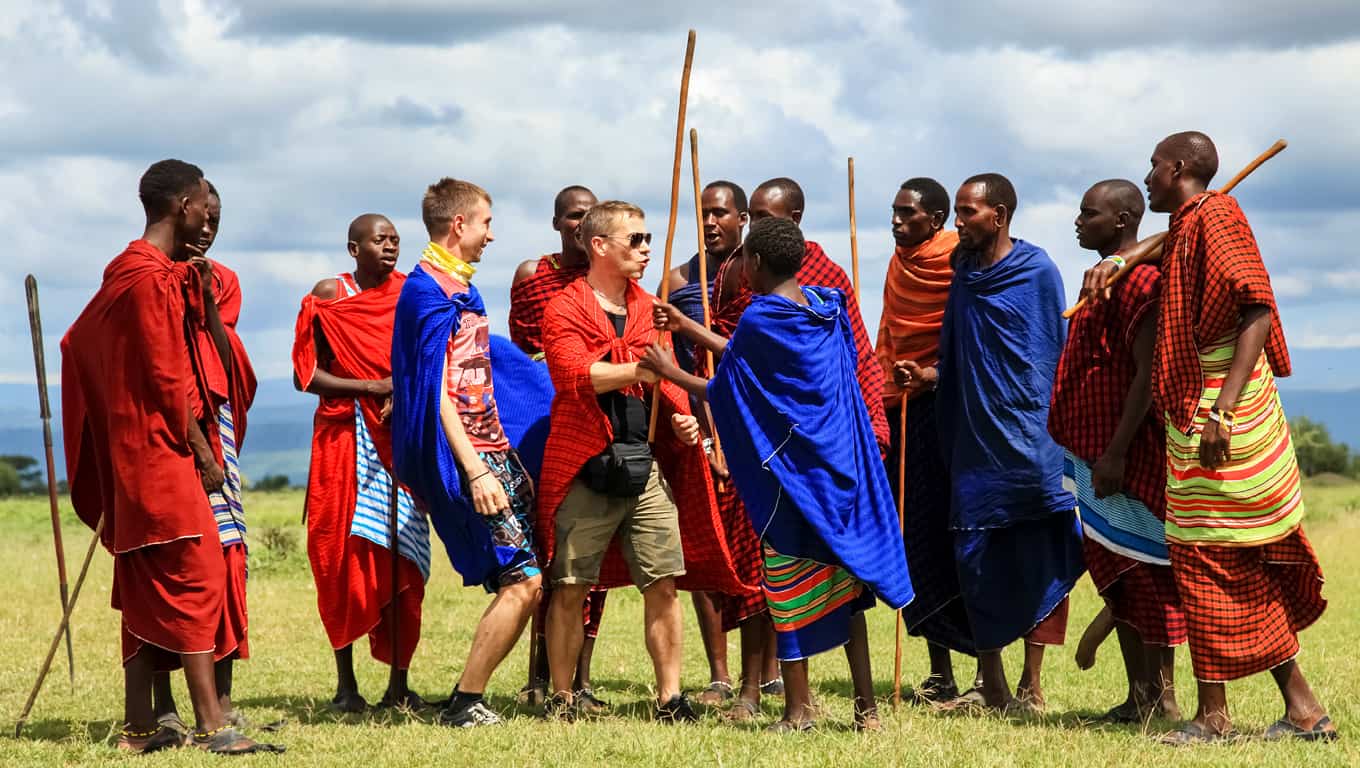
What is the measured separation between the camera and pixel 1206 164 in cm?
738

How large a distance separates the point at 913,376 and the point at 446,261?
260 cm

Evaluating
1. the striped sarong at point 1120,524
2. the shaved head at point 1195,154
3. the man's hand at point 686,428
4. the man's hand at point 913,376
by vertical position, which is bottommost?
the striped sarong at point 1120,524

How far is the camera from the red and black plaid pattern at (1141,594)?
784cm

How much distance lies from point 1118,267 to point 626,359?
2431 millimetres

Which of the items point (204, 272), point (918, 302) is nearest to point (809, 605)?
point (918, 302)

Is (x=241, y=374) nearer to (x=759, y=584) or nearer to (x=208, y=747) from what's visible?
(x=208, y=747)

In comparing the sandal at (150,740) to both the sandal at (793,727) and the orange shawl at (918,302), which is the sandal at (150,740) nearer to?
the sandal at (793,727)

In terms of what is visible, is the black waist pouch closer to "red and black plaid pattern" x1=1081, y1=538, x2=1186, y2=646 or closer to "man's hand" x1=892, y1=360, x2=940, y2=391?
"man's hand" x1=892, y1=360, x2=940, y2=391

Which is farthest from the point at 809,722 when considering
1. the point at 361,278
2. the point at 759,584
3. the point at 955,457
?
the point at 361,278

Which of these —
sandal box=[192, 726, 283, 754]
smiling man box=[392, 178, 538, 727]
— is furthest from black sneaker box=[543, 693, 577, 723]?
sandal box=[192, 726, 283, 754]

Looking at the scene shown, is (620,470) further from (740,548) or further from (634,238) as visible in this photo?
(740,548)

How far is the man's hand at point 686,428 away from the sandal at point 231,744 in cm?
234

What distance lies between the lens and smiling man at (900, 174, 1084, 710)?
841 centimetres

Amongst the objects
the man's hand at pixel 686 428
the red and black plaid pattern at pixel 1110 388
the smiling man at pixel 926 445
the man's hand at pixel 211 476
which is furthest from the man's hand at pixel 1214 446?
the man's hand at pixel 211 476
